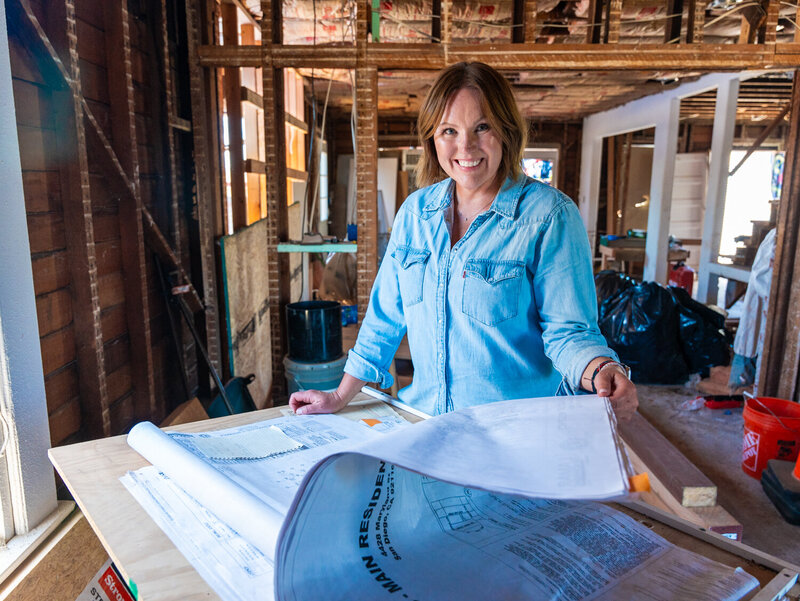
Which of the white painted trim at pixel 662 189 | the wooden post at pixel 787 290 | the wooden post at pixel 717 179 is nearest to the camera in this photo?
the wooden post at pixel 787 290

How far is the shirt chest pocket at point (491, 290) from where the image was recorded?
118 cm

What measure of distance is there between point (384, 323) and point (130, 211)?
1403mm

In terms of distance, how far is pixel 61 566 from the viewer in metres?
1.47

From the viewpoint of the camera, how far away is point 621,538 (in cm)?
73

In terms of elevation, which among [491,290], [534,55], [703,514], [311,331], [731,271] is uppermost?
[534,55]

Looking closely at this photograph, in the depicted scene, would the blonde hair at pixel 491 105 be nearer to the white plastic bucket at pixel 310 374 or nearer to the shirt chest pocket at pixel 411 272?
the shirt chest pocket at pixel 411 272

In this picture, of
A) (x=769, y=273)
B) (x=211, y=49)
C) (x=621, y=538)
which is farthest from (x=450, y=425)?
(x=769, y=273)

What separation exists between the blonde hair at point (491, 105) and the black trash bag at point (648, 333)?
3.07 m

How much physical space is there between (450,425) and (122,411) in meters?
1.97

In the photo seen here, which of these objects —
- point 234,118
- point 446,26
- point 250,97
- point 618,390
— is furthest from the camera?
point 250,97

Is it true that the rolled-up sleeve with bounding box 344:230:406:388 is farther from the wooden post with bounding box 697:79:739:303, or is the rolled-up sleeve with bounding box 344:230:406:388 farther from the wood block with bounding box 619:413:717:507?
the wooden post with bounding box 697:79:739:303

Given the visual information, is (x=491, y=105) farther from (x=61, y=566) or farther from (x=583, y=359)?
(x=61, y=566)

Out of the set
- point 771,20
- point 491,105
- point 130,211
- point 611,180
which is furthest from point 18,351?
point 611,180

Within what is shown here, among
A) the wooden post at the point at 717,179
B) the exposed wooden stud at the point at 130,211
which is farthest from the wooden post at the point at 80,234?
the wooden post at the point at 717,179
